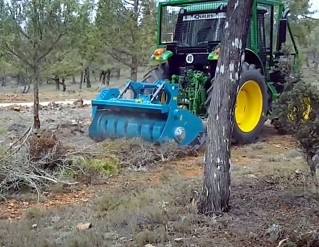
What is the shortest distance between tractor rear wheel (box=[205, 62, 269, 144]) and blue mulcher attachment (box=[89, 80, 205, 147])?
144cm

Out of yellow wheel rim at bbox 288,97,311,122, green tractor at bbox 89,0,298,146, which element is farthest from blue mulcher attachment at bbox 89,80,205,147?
yellow wheel rim at bbox 288,97,311,122

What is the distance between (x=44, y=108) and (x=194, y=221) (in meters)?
12.1

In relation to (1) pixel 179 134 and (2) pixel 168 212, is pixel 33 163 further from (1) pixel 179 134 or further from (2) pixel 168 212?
(1) pixel 179 134

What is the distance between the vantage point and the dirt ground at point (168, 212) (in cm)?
446

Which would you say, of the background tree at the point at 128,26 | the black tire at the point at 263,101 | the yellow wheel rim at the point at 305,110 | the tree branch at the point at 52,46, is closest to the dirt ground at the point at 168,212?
the yellow wheel rim at the point at 305,110

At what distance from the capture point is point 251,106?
10.5 meters

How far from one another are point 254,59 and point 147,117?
2747mm

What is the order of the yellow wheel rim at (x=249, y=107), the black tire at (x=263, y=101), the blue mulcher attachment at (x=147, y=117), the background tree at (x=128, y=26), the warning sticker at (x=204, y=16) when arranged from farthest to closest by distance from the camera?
1. the background tree at (x=128, y=26)
2. the yellow wheel rim at (x=249, y=107)
3. the warning sticker at (x=204, y=16)
4. the black tire at (x=263, y=101)
5. the blue mulcher attachment at (x=147, y=117)

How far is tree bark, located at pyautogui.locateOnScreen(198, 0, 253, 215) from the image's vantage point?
4.83 m

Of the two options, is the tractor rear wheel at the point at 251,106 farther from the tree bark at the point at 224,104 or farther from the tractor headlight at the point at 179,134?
the tree bark at the point at 224,104

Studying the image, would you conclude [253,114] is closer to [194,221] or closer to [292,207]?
[292,207]

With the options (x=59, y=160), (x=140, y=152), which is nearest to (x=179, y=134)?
(x=140, y=152)

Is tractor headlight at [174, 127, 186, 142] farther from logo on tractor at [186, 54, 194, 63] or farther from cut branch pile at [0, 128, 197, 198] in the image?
logo on tractor at [186, 54, 194, 63]

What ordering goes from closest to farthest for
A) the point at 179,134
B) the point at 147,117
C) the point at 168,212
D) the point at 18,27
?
the point at 168,212 → the point at 179,134 → the point at 147,117 → the point at 18,27
